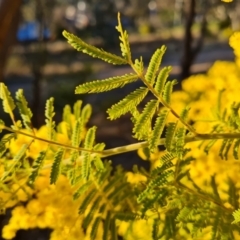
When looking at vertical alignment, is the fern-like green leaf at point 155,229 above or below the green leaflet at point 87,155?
below

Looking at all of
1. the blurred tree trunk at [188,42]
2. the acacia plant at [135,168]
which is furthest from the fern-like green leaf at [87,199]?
the blurred tree trunk at [188,42]

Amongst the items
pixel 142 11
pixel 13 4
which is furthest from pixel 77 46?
pixel 142 11

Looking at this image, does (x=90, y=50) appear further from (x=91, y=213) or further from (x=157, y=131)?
(x=91, y=213)

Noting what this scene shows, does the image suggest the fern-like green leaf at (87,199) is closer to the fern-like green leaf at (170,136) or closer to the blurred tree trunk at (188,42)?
the fern-like green leaf at (170,136)

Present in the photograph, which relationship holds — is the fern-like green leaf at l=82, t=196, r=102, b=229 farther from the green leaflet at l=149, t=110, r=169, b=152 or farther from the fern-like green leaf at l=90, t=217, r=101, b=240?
the green leaflet at l=149, t=110, r=169, b=152

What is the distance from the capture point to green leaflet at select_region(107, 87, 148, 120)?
0.46m

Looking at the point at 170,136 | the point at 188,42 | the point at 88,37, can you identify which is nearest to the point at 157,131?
the point at 170,136

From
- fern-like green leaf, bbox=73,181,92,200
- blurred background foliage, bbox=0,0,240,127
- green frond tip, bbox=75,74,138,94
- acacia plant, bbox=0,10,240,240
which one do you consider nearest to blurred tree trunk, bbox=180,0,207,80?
blurred background foliage, bbox=0,0,240,127

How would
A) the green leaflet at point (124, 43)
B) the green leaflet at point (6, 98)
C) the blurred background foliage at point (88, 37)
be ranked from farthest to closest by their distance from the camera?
the blurred background foliage at point (88, 37) → the green leaflet at point (6, 98) → the green leaflet at point (124, 43)

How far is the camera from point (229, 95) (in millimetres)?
694

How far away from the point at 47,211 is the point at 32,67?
3980 millimetres

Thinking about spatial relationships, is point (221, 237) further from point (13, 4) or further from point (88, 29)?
point (88, 29)

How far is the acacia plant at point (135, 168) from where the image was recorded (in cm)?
48

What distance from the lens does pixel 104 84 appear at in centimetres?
46
